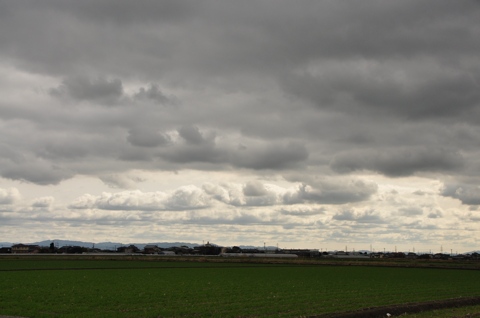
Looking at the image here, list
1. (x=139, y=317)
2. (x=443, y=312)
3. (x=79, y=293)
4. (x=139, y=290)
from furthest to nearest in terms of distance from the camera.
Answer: (x=139, y=290), (x=79, y=293), (x=443, y=312), (x=139, y=317)

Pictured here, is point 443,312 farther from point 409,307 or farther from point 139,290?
point 139,290

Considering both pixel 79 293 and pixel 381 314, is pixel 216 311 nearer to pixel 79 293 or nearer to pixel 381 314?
pixel 381 314

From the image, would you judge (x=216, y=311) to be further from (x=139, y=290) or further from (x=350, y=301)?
(x=139, y=290)

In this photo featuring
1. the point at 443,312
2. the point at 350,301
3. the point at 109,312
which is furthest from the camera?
the point at 350,301

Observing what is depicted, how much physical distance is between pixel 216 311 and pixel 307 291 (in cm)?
2057

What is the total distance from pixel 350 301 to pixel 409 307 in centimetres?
582

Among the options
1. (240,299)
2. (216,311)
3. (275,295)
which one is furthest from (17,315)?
(275,295)

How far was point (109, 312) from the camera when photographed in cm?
3631

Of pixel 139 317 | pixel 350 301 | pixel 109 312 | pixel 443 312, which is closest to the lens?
pixel 139 317

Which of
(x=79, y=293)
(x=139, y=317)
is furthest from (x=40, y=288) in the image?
(x=139, y=317)

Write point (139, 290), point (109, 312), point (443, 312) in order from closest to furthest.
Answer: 1. point (109, 312)
2. point (443, 312)
3. point (139, 290)

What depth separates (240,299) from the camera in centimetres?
4569

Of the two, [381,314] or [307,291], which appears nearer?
[381,314]

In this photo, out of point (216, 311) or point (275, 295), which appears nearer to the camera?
point (216, 311)
